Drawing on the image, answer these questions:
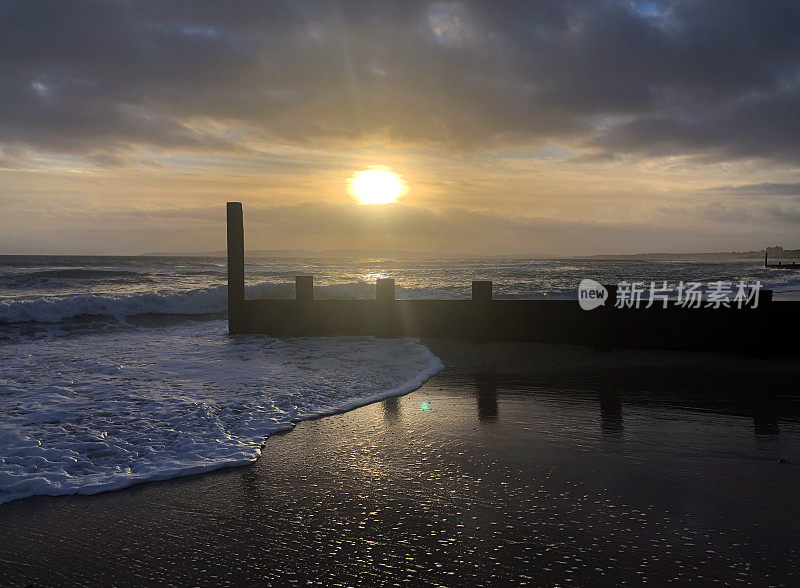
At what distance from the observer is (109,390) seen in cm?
763

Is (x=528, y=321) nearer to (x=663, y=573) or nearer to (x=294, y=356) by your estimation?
(x=294, y=356)

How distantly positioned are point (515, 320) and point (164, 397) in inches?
276

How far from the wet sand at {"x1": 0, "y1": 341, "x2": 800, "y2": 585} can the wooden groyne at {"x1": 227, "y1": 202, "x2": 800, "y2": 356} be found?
14.4 ft

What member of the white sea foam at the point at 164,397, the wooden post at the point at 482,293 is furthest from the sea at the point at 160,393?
the wooden post at the point at 482,293

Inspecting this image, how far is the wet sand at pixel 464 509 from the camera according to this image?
9.91 feet

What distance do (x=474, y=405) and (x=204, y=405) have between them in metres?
3.26

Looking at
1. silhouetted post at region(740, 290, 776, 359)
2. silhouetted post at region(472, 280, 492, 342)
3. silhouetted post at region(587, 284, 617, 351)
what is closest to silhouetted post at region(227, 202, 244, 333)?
silhouetted post at region(472, 280, 492, 342)

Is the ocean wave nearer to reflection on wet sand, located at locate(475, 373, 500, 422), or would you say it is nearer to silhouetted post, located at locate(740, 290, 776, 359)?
reflection on wet sand, located at locate(475, 373, 500, 422)

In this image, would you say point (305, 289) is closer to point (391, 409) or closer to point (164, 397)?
point (164, 397)

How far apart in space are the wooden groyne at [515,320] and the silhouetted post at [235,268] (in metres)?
0.02

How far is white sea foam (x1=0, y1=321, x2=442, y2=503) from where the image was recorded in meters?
4.82

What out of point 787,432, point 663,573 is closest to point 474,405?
point 787,432

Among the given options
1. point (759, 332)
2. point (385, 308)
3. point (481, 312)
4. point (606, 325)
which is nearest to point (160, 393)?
point (385, 308)

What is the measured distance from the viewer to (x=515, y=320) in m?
11.5
